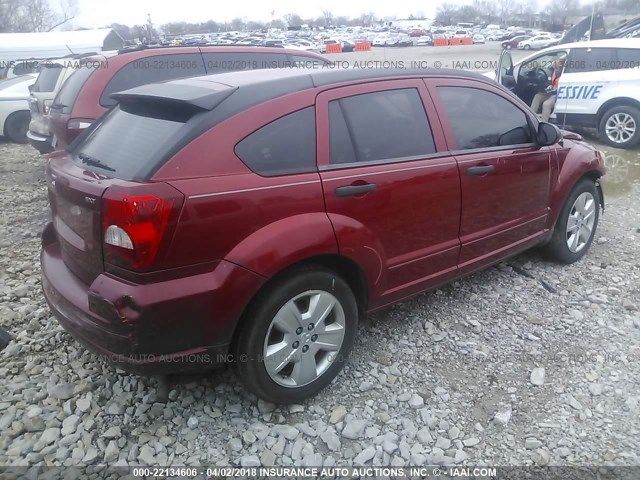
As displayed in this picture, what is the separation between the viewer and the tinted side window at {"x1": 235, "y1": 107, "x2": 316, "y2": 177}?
2.44 metres

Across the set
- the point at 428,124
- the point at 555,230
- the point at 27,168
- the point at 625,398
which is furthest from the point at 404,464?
the point at 27,168

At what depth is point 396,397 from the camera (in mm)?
2842

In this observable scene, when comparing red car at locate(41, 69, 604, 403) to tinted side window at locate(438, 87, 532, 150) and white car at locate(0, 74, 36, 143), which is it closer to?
tinted side window at locate(438, 87, 532, 150)

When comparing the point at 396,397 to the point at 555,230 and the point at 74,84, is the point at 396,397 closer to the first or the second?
the point at 555,230

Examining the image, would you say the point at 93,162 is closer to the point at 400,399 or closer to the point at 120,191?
the point at 120,191

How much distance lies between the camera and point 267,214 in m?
2.39

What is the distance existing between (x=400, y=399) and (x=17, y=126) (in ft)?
33.5

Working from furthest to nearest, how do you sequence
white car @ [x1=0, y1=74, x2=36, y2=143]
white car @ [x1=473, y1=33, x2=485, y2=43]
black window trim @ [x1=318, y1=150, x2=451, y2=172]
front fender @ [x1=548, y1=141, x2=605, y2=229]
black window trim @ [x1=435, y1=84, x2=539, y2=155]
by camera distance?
white car @ [x1=473, y1=33, x2=485, y2=43] → white car @ [x1=0, y1=74, x2=36, y2=143] → front fender @ [x1=548, y1=141, x2=605, y2=229] → black window trim @ [x1=435, y1=84, x2=539, y2=155] → black window trim @ [x1=318, y1=150, x2=451, y2=172]

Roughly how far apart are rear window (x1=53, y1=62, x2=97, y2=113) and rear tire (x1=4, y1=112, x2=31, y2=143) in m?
5.09

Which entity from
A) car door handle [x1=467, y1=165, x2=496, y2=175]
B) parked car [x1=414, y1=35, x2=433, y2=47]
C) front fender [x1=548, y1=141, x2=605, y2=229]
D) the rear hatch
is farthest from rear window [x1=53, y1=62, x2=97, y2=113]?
parked car [x1=414, y1=35, x2=433, y2=47]

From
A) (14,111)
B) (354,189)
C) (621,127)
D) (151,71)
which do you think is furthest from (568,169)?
(14,111)

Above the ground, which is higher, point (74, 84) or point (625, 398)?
point (74, 84)

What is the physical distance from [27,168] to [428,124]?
720 cm

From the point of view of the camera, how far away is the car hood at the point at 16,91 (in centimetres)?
989
